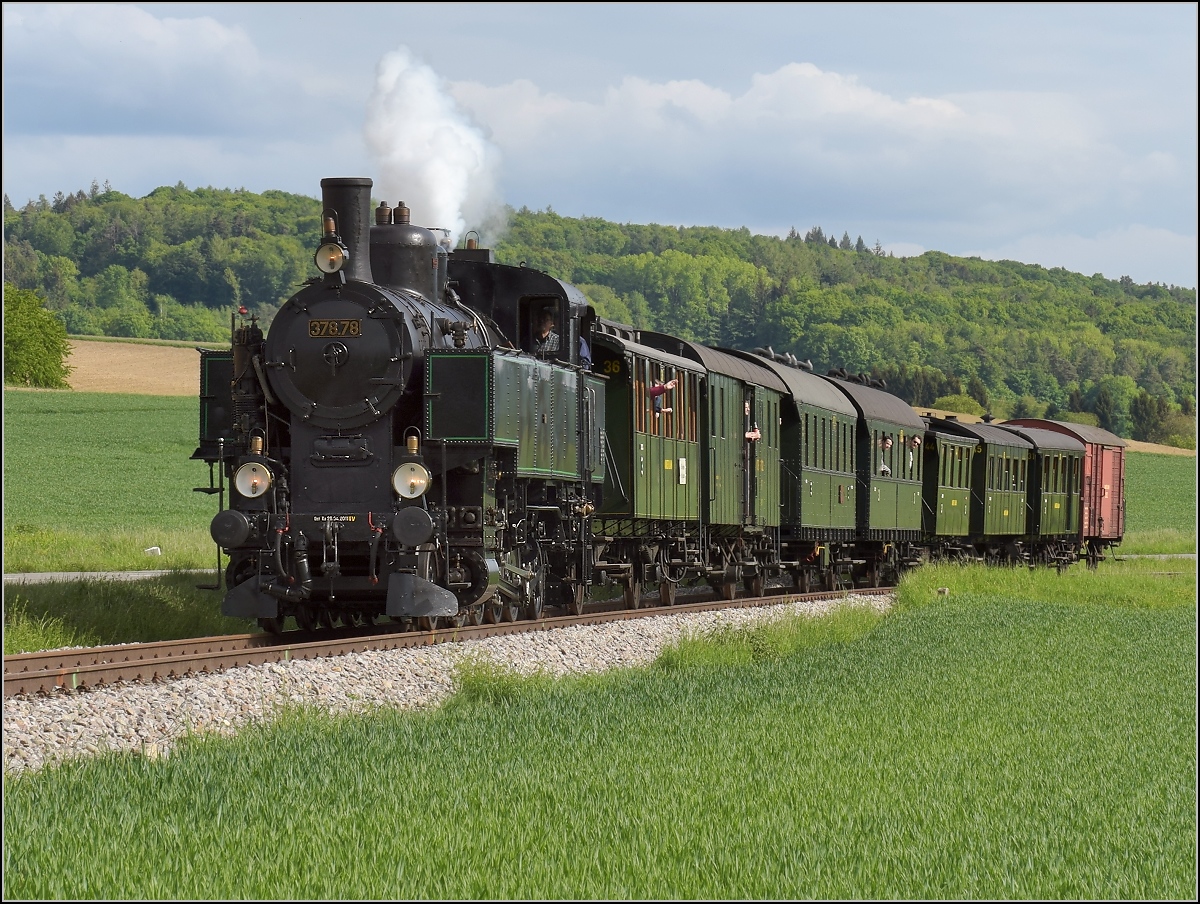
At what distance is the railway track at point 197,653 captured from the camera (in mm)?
10578

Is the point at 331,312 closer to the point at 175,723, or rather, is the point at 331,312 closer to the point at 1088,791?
the point at 175,723

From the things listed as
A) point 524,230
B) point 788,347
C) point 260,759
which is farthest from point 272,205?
point 260,759

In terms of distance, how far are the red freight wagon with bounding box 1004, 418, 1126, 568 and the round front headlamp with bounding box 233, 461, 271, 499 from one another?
3081 centimetres

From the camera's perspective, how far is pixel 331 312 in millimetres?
14758

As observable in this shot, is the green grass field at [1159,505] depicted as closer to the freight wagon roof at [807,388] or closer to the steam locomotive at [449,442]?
the freight wagon roof at [807,388]

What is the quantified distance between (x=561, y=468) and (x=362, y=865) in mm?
10359

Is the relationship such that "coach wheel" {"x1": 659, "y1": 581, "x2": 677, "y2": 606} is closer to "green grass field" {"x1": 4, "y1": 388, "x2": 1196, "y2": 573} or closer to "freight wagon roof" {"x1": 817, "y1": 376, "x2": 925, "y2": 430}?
"freight wagon roof" {"x1": 817, "y1": 376, "x2": 925, "y2": 430}

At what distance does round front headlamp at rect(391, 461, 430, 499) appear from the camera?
14.3 metres

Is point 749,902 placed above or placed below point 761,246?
below

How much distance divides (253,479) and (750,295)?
13264 cm

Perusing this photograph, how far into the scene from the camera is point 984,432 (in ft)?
117

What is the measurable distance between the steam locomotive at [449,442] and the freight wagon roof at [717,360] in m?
0.05

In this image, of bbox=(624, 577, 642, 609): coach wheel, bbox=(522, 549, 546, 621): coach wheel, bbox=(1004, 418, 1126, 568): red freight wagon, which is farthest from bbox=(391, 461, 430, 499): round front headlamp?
bbox=(1004, 418, 1126, 568): red freight wagon

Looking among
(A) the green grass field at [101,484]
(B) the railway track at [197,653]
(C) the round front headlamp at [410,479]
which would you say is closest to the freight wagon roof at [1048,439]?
(A) the green grass field at [101,484]
